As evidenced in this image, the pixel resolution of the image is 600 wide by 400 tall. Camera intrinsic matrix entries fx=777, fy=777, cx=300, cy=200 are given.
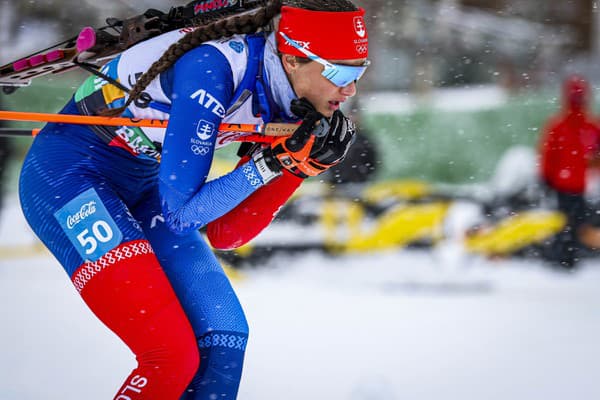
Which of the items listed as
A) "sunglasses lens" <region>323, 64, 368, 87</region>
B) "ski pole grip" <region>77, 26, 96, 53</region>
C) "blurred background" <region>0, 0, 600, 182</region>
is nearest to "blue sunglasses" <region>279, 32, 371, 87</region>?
"sunglasses lens" <region>323, 64, 368, 87</region>

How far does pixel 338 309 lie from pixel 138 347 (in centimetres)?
273

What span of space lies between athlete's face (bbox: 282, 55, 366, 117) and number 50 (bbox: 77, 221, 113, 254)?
60cm

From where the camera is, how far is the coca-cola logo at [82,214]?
1.97 meters

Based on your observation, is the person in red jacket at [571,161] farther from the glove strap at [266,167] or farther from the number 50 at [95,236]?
the number 50 at [95,236]

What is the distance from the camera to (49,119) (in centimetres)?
216

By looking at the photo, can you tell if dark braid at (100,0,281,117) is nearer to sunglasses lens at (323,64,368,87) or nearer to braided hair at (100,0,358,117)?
braided hair at (100,0,358,117)

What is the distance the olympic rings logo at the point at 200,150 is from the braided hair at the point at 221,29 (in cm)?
26

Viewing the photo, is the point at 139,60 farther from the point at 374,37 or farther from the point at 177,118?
the point at 374,37

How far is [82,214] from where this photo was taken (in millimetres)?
1977

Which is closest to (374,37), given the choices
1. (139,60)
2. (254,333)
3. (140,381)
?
(254,333)

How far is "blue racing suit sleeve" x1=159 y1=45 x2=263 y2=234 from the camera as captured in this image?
6.04 ft

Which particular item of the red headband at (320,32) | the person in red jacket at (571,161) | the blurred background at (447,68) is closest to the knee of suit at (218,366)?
the red headband at (320,32)

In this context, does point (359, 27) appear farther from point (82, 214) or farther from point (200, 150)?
point (82, 214)

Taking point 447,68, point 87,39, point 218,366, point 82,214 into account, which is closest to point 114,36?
point 87,39
